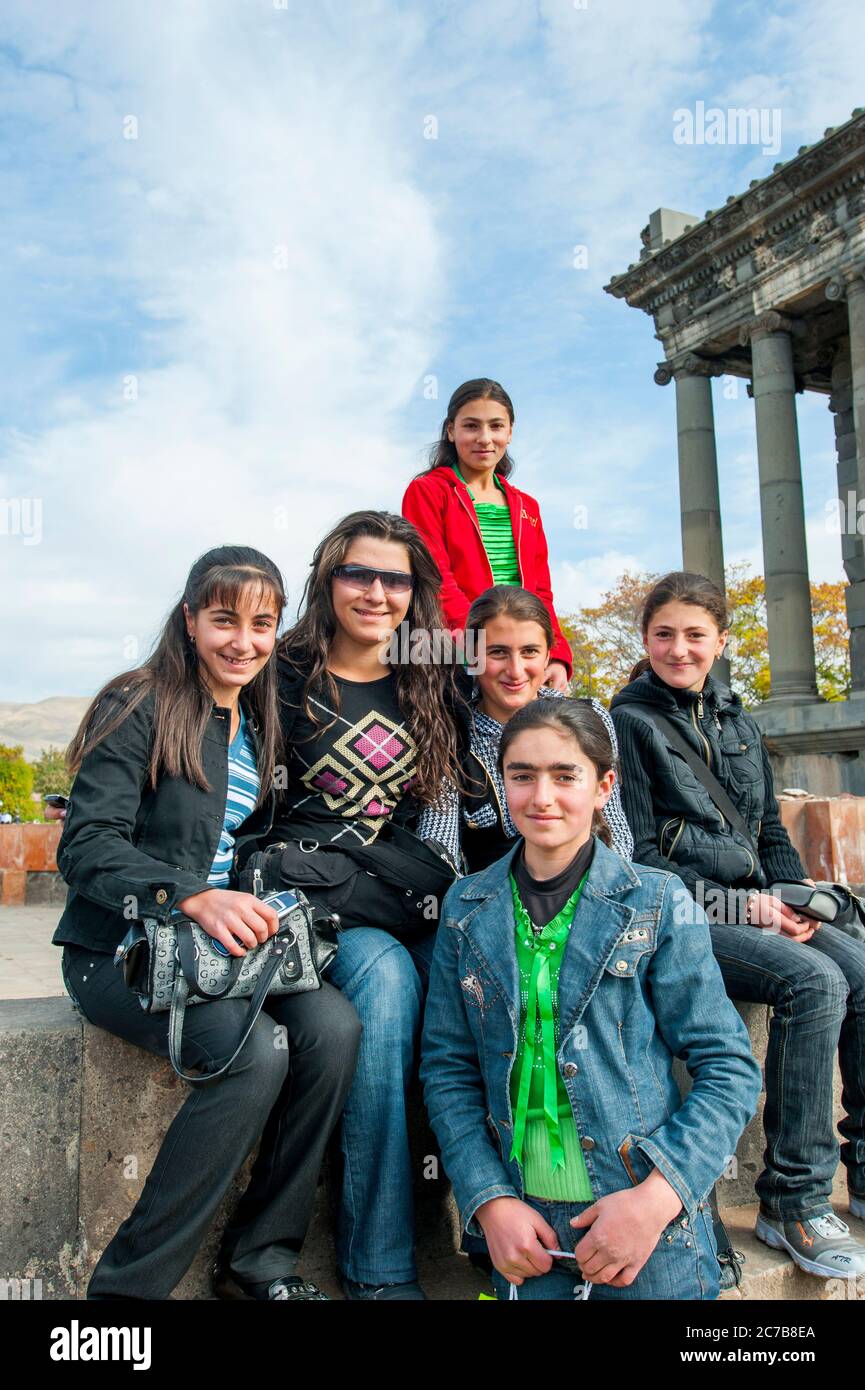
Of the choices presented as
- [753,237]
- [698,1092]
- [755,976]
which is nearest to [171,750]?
[698,1092]

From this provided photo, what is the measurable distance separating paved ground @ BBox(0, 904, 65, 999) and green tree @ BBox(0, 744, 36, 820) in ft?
138

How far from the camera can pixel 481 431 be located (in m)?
5.26

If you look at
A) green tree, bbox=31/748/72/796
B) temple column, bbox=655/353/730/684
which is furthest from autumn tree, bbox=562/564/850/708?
green tree, bbox=31/748/72/796

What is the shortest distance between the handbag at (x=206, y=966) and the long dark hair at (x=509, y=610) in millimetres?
1562

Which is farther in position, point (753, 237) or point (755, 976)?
point (753, 237)

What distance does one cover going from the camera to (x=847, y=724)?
19.5 m

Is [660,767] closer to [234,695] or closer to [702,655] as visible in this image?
[702,655]

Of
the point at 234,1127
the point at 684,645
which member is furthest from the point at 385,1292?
the point at 684,645

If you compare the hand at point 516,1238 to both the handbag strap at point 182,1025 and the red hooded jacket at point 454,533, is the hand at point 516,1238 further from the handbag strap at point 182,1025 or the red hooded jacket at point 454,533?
the red hooded jacket at point 454,533

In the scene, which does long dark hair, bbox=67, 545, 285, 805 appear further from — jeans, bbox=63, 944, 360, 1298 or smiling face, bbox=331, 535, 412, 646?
jeans, bbox=63, 944, 360, 1298

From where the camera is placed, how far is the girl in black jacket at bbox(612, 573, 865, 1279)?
336cm

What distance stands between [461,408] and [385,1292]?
4039 mm

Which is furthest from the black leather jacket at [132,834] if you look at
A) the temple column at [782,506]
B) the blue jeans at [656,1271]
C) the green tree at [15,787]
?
the green tree at [15,787]

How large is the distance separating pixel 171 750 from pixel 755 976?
2107mm
